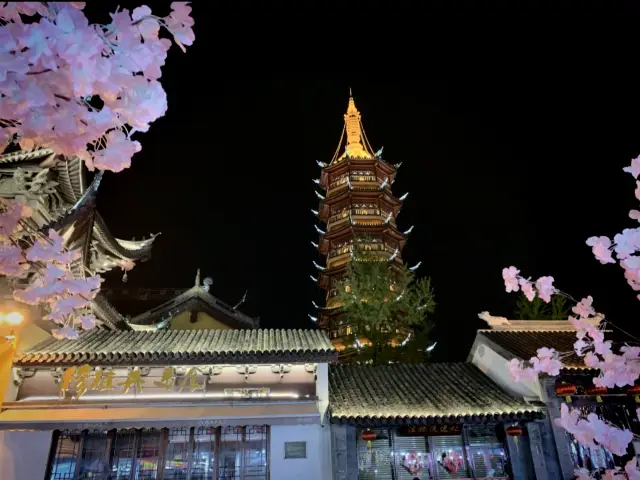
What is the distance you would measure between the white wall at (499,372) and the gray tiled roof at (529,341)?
1.28ft

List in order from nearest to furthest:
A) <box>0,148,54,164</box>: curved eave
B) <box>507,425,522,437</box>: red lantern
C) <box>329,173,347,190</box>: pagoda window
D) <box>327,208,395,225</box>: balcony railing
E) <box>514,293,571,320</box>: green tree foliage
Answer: <box>0,148,54,164</box>: curved eave
<box>507,425,522,437</box>: red lantern
<box>514,293,571,320</box>: green tree foliage
<box>327,208,395,225</box>: balcony railing
<box>329,173,347,190</box>: pagoda window

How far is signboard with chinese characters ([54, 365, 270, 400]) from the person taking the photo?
33.2ft

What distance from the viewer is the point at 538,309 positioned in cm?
2200

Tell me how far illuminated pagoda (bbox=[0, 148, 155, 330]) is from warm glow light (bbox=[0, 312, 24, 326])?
0.84 meters

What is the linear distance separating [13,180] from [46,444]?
610 centimetres

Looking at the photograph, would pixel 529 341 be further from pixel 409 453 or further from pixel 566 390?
pixel 409 453

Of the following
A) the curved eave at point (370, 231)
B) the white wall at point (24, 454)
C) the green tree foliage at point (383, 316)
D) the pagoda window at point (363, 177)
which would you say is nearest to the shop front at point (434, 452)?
the green tree foliage at point (383, 316)

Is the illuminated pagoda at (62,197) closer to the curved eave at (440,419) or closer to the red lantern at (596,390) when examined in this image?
the curved eave at (440,419)

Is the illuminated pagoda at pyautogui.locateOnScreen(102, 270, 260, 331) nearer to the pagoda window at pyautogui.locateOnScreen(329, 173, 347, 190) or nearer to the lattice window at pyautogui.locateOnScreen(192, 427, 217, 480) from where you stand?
the lattice window at pyautogui.locateOnScreen(192, 427, 217, 480)

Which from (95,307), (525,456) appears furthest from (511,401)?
(95,307)

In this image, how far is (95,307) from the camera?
1488 cm

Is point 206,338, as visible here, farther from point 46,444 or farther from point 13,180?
point 13,180

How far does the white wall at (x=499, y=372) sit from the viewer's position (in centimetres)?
1175

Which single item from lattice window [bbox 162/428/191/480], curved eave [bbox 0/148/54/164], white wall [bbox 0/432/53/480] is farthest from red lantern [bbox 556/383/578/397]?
curved eave [bbox 0/148/54/164]
